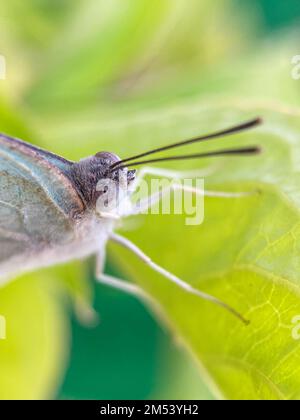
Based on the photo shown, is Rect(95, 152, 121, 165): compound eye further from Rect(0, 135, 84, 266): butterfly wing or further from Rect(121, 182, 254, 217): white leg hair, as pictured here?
Rect(121, 182, 254, 217): white leg hair

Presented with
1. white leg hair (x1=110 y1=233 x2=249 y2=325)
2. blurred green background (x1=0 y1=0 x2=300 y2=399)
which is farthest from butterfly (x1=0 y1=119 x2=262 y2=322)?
blurred green background (x1=0 y1=0 x2=300 y2=399)

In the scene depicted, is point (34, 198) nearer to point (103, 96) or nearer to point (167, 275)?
point (167, 275)

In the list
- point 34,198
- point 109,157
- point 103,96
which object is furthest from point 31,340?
point 103,96

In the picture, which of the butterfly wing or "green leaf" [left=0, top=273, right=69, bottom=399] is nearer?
the butterfly wing

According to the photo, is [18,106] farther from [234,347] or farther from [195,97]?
[234,347]

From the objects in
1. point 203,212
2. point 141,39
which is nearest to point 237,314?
point 203,212

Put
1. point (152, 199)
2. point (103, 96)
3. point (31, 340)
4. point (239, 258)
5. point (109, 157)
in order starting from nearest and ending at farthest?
point (239, 258) → point (109, 157) → point (152, 199) → point (31, 340) → point (103, 96)
